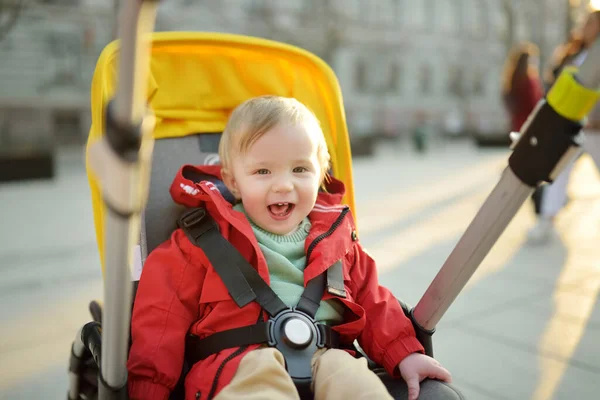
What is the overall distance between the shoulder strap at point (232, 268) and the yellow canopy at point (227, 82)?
607mm

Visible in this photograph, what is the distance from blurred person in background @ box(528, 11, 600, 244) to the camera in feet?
12.8

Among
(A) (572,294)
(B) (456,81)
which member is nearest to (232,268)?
(A) (572,294)

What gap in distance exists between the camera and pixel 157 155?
6.84ft

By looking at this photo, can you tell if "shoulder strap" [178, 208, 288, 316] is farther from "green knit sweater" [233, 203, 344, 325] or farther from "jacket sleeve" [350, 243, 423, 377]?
"jacket sleeve" [350, 243, 423, 377]

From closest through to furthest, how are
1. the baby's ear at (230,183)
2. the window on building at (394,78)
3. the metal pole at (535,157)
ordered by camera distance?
1. the metal pole at (535,157)
2. the baby's ear at (230,183)
3. the window on building at (394,78)

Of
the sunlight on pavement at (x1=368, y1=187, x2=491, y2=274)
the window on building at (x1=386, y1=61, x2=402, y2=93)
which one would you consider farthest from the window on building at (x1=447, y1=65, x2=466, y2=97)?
the sunlight on pavement at (x1=368, y1=187, x2=491, y2=274)

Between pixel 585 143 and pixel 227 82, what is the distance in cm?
286

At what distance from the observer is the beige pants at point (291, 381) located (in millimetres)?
1238

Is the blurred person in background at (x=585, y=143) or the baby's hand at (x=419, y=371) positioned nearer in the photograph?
the baby's hand at (x=419, y=371)

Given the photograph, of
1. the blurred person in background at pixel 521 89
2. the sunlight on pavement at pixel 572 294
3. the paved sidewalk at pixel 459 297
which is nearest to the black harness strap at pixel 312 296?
the paved sidewalk at pixel 459 297

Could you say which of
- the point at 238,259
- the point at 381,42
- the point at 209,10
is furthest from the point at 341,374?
the point at 381,42

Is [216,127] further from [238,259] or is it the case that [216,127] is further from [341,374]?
[341,374]

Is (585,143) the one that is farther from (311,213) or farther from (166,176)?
(166,176)

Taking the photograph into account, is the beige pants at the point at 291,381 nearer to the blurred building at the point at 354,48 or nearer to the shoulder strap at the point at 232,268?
the shoulder strap at the point at 232,268
